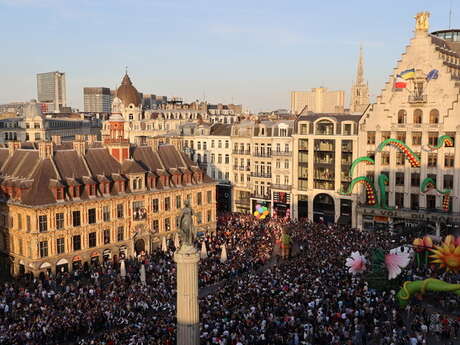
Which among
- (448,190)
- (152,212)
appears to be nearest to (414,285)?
(448,190)

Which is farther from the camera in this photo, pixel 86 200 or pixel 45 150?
pixel 45 150

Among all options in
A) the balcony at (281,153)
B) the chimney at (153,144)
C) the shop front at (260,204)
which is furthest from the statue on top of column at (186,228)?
the shop front at (260,204)

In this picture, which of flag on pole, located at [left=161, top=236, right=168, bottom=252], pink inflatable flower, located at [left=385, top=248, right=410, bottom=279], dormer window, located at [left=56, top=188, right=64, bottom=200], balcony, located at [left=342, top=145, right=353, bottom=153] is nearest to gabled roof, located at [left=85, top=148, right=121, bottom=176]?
dormer window, located at [left=56, top=188, right=64, bottom=200]

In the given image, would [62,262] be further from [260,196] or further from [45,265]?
[260,196]

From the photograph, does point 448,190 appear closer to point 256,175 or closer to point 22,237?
point 256,175

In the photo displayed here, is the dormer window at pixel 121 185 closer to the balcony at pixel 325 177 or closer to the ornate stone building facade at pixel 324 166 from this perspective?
the ornate stone building facade at pixel 324 166

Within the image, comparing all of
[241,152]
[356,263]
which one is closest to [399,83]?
[241,152]

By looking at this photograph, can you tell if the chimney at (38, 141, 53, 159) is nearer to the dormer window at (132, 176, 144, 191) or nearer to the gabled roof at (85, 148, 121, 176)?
the gabled roof at (85, 148, 121, 176)
